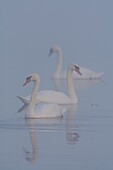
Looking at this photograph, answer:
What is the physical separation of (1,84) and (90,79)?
5.81m

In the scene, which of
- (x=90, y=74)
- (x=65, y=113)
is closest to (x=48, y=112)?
(x=65, y=113)

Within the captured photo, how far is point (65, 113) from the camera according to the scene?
16.7 metres

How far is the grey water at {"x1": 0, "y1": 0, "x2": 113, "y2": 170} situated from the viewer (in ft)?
39.5

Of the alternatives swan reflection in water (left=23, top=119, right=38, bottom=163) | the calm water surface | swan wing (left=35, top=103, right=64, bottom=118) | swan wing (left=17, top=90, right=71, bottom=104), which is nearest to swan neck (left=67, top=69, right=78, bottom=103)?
swan wing (left=17, top=90, right=71, bottom=104)

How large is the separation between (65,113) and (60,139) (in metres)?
3.25

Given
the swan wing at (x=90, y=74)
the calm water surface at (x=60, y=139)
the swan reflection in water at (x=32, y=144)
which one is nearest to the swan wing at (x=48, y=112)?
the calm water surface at (x=60, y=139)

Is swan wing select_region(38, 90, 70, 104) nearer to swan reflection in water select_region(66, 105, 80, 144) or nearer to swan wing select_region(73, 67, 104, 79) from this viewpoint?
swan reflection in water select_region(66, 105, 80, 144)

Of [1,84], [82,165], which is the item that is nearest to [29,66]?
[1,84]

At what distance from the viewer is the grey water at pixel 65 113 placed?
12.1 metres

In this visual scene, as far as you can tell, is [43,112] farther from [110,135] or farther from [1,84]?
[1,84]

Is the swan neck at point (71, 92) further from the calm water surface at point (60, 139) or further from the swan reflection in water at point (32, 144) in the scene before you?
the swan reflection in water at point (32, 144)

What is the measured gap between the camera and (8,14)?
4625cm

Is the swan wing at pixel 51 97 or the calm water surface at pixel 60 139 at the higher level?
the swan wing at pixel 51 97

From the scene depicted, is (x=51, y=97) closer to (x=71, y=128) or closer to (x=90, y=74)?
(x=71, y=128)
